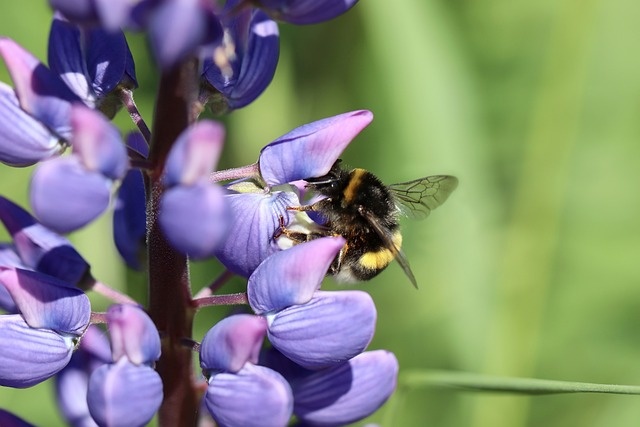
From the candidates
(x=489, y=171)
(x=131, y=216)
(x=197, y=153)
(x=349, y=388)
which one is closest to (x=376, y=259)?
(x=349, y=388)

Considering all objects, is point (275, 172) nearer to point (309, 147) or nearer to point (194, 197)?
point (309, 147)

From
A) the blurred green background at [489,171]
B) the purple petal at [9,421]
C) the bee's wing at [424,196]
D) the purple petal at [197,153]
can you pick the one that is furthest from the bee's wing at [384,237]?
the blurred green background at [489,171]

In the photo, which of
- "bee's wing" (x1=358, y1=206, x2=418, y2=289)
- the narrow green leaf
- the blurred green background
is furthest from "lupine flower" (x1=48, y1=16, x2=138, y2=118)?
the blurred green background

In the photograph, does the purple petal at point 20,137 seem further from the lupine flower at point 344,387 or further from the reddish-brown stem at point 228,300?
the lupine flower at point 344,387

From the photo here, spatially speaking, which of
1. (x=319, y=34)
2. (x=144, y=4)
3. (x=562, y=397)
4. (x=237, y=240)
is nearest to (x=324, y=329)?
(x=237, y=240)

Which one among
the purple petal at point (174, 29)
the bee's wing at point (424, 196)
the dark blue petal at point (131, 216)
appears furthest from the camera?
the bee's wing at point (424, 196)

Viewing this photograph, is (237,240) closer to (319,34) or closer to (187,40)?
(187,40)
